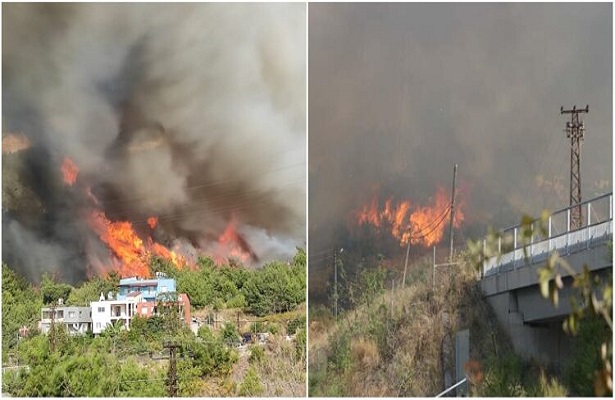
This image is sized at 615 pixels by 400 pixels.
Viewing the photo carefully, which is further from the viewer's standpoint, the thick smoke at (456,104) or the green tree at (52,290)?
the green tree at (52,290)

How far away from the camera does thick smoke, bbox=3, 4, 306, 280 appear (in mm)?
9219

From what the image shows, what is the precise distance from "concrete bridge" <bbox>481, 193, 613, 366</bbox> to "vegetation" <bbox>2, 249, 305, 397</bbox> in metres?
1.93

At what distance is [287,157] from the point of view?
929 cm

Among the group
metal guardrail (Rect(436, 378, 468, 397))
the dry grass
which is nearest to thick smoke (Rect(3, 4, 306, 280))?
the dry grass

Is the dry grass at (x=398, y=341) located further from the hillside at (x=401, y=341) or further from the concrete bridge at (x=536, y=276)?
the concrete bridge at (x=536, y=276)

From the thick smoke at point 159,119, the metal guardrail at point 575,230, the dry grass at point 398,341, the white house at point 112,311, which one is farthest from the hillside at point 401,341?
the white house at point 112,311

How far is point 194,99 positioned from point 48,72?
1.41m

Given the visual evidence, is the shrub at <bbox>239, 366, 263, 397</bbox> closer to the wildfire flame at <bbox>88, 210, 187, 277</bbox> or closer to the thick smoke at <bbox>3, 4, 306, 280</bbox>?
the thick smoke at <bbox>3, 4, 306, 280</bbox>

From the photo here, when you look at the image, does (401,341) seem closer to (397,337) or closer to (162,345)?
(397,337)

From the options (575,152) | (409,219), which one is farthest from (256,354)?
(575,152)

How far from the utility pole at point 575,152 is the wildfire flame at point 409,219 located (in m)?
1.05

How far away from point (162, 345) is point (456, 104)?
3555 millimetres

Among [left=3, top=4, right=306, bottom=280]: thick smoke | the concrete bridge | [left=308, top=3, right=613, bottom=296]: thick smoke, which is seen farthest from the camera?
[left=3, top=4, right=306, bottom=280]: thick smoke

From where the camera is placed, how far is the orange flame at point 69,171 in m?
9.41
